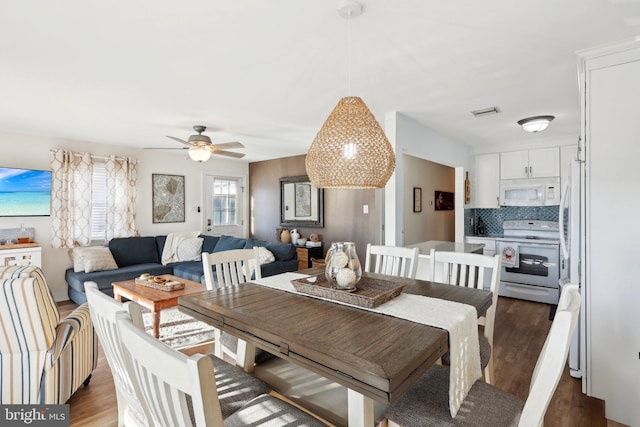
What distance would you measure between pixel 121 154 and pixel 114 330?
4887 millimetres

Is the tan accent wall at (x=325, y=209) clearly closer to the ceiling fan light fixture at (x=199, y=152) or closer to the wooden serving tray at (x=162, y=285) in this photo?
the ceiling fan light fixture at (x=199, y=152)

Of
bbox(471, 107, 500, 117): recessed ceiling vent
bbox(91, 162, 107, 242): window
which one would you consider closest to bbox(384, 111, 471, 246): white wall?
bbox(471, 107, 500, 117): recessed ceiling vent

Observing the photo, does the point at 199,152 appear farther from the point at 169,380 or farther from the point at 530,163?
the point at 530,163

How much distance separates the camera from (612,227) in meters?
2.04

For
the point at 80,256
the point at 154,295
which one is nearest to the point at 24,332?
the point at 154,295

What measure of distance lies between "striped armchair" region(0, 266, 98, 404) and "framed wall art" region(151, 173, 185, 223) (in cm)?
380

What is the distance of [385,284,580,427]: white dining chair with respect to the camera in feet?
3.09

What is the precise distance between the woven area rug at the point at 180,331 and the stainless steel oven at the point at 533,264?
398 centimetres

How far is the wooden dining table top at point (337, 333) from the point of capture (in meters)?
0.96

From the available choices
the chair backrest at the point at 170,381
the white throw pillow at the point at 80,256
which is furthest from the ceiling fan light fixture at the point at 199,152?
the chair backrest at the point at 170,381

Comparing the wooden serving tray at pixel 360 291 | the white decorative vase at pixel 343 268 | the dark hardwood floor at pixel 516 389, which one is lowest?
the dark hardwood floor at pixel 516 389

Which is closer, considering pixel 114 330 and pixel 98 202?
pixel 114 330

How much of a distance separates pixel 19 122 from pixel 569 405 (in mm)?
5830

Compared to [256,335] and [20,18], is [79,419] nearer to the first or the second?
[256,335]
